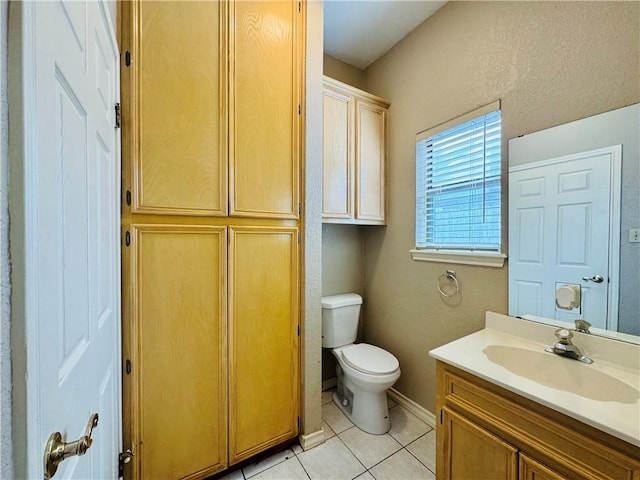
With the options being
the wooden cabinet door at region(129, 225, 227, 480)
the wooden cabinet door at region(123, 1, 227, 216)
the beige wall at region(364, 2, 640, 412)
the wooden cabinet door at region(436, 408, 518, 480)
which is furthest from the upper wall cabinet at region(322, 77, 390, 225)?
the wooden cabinet door at region(436, 408, 518, 480)

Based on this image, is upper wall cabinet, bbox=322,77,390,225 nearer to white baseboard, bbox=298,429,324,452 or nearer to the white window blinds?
the white window blinds

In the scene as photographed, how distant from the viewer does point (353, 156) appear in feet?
6.54

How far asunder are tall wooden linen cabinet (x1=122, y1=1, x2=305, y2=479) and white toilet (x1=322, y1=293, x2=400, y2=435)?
0.44 m

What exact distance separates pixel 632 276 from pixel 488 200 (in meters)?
0.68

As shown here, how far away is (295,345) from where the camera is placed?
1584mm

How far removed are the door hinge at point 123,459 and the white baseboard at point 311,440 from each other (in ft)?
2.90

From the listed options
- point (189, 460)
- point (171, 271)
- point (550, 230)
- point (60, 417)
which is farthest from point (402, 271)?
point (60, 417)

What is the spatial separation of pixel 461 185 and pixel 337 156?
2.81 ft

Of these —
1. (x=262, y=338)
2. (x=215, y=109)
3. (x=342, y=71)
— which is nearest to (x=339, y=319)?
(x=262, y=338)

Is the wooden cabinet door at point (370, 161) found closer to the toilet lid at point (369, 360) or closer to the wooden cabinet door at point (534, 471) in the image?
the toilet lid at point (369, 360)

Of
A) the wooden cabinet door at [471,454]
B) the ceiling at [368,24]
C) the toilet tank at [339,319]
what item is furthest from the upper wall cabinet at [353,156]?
the wooden cabinet door at [471,454]

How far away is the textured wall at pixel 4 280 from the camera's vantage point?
0.34 meters

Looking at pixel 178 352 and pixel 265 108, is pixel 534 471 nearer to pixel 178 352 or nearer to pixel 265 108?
pixel 178 352

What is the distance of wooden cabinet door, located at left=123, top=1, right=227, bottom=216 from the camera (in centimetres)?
115
